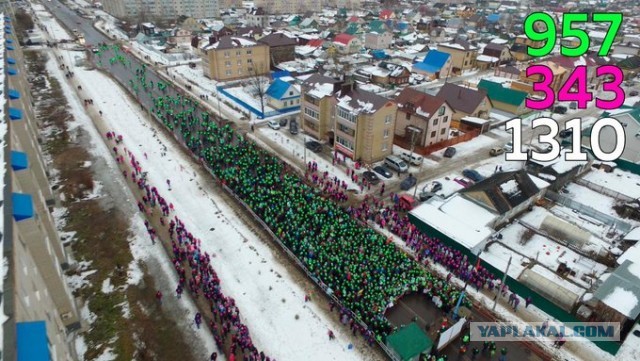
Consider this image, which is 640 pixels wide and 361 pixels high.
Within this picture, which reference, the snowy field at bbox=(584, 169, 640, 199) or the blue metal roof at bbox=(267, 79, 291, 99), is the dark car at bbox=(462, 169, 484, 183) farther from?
the blue metal roof at bbox=(267, 79, 291, 99)

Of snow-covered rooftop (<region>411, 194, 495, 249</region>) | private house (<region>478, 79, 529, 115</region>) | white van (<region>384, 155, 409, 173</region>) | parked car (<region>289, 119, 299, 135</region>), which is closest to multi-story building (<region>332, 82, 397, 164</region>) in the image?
white van (<region>384, 155, 409, 173</region>)

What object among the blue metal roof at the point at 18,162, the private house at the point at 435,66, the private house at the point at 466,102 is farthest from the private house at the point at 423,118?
the blue metal roof at the point at 18,162

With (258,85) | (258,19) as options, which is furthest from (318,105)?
(258,19)

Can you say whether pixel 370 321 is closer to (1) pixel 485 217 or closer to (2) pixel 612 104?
(1) pixel 485 217

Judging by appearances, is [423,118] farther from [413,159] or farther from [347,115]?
[347,115]

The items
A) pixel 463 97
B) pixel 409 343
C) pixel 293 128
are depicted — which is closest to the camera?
pixel 409 343

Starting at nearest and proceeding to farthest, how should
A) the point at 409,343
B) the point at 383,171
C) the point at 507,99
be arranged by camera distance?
the point at 409,343
the point at 383,171
the point at 507,99

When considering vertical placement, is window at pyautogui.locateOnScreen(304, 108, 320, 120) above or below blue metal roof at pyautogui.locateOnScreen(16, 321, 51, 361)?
below

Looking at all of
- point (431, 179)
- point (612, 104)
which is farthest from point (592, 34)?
point (431, 179)
